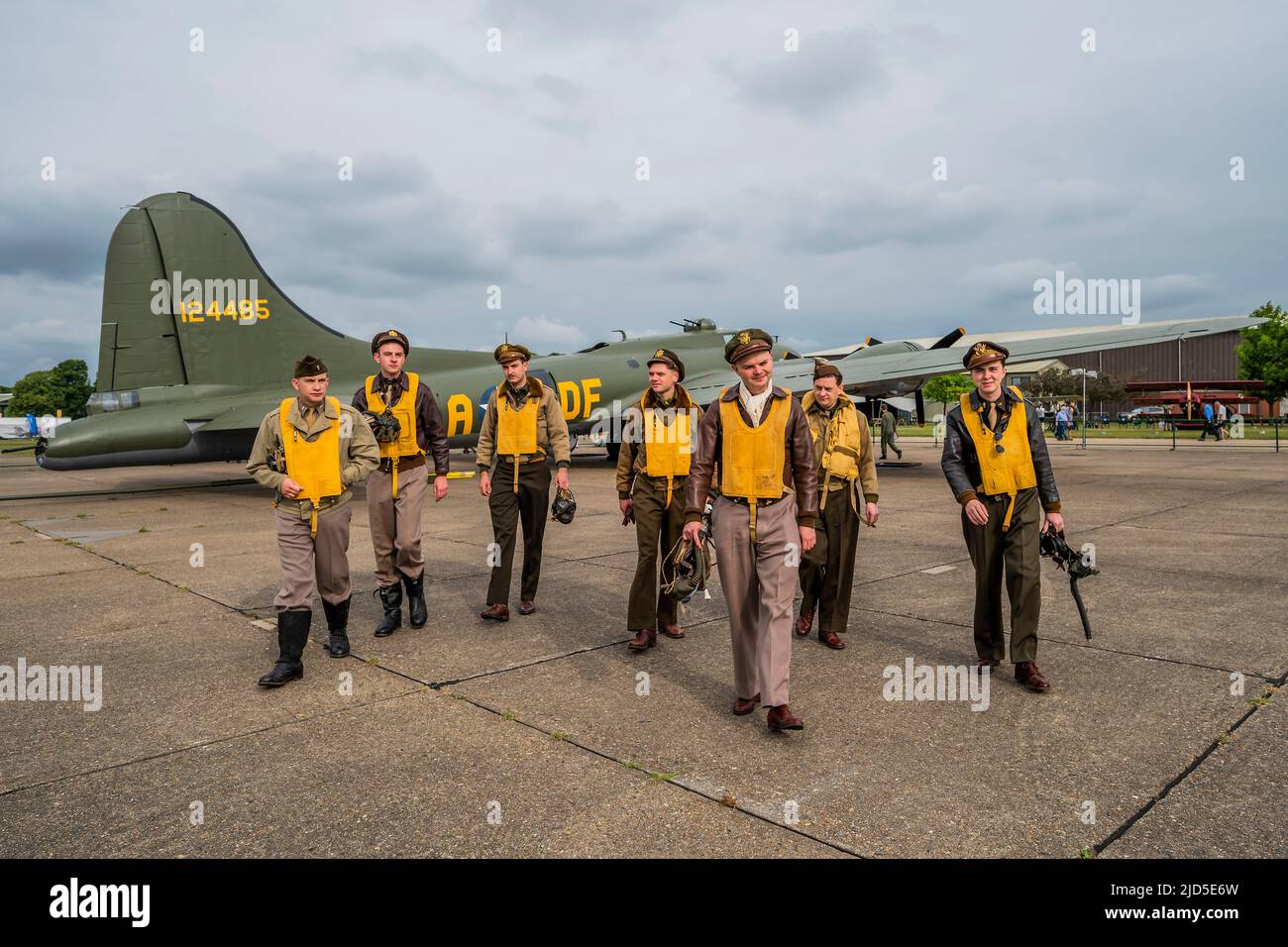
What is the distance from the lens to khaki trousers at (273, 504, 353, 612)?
5.47 meters

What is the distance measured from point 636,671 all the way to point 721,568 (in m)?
1.23

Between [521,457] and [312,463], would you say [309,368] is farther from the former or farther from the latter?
[521,457]

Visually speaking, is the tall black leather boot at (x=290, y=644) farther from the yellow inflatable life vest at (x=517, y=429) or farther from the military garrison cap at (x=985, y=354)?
the military garrison cap at (x=985, y=354)

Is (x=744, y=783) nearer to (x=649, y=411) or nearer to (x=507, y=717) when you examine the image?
(x=507, y=717)

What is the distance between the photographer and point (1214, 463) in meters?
21.7

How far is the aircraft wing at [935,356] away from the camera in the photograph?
16.8 metres

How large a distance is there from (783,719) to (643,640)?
178 centimetres

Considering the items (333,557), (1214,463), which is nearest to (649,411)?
(333,557)

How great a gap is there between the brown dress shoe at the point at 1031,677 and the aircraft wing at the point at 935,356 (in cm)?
1095

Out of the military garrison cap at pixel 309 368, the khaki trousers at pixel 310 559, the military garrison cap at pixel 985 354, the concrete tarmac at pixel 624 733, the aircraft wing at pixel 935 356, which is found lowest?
the concrete tarmac at pixel 624 733

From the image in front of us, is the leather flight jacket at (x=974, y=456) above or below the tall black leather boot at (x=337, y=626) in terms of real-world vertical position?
above

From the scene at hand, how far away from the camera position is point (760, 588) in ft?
15.2

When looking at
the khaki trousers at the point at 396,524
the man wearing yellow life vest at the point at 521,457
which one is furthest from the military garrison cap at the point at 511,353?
the khaki trousers at the point at 396,524
